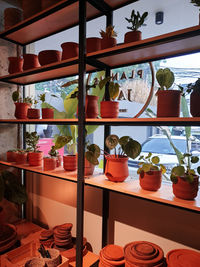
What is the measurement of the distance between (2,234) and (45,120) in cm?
110

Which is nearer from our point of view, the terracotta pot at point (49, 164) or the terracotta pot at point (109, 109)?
the terracotta pot at point (109, 109)

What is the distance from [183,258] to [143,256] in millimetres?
218

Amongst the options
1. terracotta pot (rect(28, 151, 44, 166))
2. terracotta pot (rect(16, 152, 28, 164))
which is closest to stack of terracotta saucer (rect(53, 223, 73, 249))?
terracotta pot (rect(28, 151, 44, 166))

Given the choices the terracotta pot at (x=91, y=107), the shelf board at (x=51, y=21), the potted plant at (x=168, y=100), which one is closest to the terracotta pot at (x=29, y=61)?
the shelf board at (x=51, y=21)

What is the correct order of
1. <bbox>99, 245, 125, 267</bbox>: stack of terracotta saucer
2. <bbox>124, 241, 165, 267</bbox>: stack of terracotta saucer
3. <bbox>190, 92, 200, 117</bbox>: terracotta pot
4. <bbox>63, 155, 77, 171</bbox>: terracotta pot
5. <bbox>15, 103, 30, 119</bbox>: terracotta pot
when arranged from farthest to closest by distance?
<bbox>15, 103, 30, 119</bbox>: terracotta pot → <bbox>63, 155, 77, 171</bbox>: terracotta pot → <bbox>99, 245, 125, 267</bbox>: stack of terracotta saucer → <bbox>124, 241, 165, 267</bbox>: stack of terracotta saucer → <bbox>190, 92, 200, 117</bbox>: terracotta pot

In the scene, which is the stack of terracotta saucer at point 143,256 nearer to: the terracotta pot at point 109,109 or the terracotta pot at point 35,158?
the terracotta pot at point 109,109

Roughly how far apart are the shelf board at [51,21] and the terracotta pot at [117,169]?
1.09m

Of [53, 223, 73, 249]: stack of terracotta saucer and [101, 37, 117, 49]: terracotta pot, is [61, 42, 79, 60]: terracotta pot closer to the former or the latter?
[101, 37, 117, 49]: terracotta pot

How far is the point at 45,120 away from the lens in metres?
1.63

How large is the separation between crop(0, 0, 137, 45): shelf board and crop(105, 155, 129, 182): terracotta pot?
109 cm

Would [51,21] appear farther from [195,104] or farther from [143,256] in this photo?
[143,256]

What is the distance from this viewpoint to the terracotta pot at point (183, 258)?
3.63ft

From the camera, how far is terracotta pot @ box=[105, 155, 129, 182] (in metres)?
1.38

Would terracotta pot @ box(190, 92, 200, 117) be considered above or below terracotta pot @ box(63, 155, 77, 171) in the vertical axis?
above
